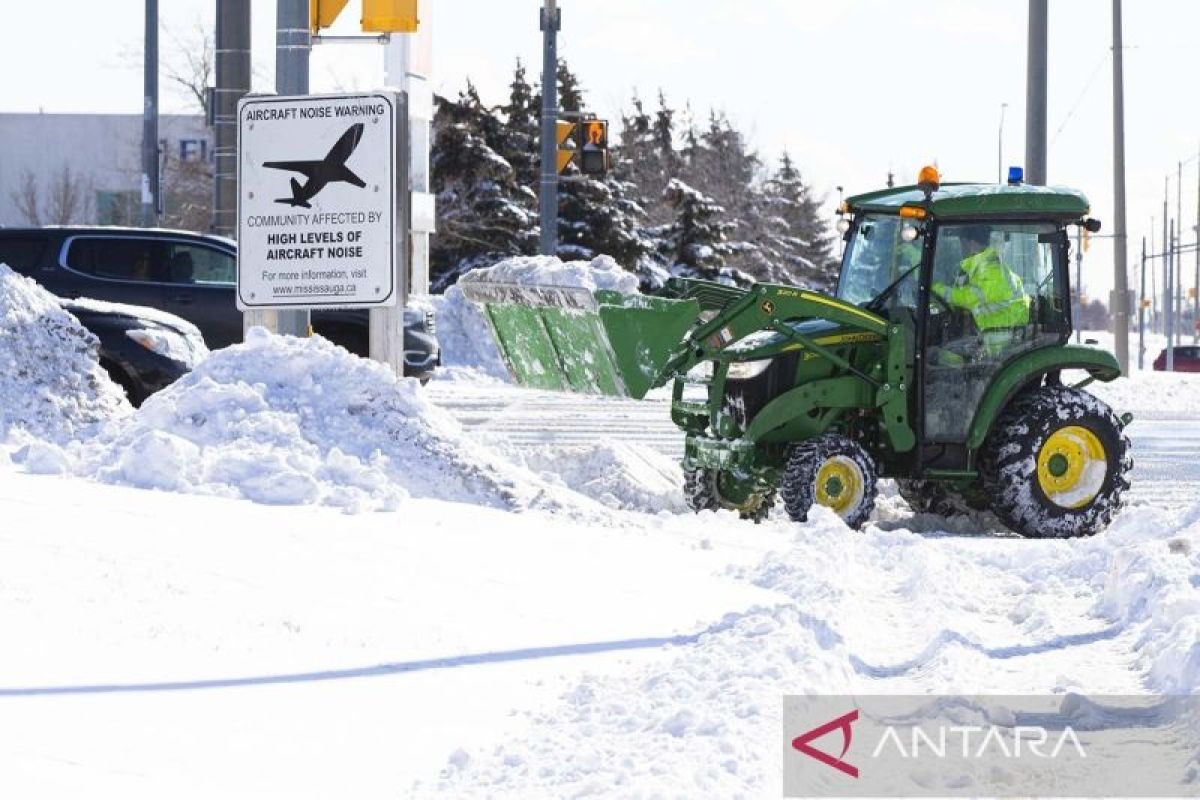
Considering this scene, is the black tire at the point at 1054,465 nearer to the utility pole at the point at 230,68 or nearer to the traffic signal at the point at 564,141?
the utility pole at the point at 230,68

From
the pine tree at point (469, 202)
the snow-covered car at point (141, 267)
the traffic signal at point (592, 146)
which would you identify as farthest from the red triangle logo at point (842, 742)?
the pine tree at point (469, 202)

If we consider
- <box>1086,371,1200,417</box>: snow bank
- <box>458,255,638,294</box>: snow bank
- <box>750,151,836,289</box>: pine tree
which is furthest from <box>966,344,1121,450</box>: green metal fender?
<box>750,151,836,289</box>: pine tree

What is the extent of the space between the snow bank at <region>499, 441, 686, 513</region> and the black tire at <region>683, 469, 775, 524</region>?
36cm

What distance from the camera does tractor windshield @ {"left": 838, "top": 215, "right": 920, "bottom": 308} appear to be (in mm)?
13156

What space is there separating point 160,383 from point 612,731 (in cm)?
880

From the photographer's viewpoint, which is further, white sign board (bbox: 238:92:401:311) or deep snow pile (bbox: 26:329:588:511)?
white sign board (bbox: 238:92:401:311)

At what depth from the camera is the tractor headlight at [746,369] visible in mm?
13031

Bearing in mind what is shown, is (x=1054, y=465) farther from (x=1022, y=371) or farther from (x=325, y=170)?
(x=325, y=170)

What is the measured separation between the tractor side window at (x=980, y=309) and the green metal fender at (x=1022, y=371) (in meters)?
0.08

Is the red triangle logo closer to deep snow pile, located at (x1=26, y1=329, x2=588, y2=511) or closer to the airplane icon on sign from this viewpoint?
deep snow pile, located at (x1=26, y1=329, x2=588, y2=511)

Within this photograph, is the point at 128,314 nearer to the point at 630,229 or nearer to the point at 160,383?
the point at 160,383

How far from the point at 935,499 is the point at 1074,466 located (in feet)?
4.02

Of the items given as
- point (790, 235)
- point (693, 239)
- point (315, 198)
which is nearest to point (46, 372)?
point (315, 198)

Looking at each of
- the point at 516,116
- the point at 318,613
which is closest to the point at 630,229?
the point at 516,116
